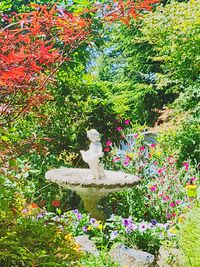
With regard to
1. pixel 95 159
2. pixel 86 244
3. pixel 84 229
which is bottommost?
pixel 86 244

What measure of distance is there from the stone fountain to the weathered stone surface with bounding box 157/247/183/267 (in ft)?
3.50

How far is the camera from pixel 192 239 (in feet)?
8.80

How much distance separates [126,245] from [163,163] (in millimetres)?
2263

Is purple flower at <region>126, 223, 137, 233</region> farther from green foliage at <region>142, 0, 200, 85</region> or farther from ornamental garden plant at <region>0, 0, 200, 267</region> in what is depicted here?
green foliage at <region>142, 0, 200, 85</region>

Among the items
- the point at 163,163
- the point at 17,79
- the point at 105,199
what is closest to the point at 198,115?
the point at 163,163

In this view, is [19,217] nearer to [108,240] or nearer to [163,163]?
[108,240]

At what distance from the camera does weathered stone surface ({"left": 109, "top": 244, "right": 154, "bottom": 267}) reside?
153 inches

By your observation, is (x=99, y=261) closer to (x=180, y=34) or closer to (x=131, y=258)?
(x=131, y=258)

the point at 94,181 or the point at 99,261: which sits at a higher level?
the point at 94,181

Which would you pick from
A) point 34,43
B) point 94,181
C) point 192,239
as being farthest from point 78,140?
point 34,43

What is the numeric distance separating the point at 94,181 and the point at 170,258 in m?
1.45

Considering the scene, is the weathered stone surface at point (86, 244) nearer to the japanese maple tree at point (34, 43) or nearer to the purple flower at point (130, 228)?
the purple flower at point (130, 228)

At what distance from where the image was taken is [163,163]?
6426 millimetres

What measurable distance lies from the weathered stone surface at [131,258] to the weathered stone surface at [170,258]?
0.10m
